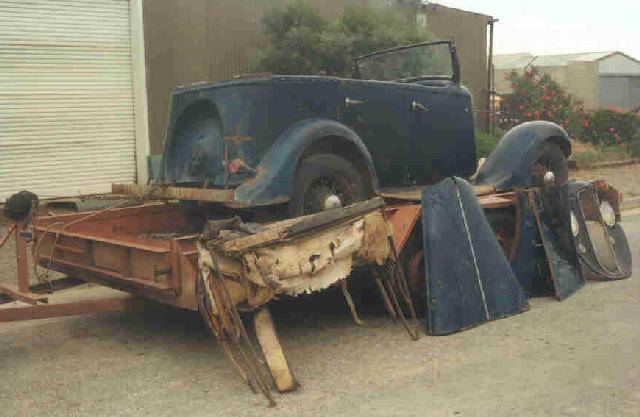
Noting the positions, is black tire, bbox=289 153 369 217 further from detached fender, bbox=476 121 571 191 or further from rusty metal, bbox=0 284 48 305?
rusty metal, bbox=0 284 48 305

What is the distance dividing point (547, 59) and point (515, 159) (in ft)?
87.2

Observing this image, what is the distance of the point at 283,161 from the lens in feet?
18.0

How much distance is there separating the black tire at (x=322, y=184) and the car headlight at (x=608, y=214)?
2742 millimetres

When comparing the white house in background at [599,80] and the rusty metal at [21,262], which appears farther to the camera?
the white house in background at [599,80]

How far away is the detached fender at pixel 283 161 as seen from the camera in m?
5.35

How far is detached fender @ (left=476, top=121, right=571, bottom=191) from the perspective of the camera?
23.4 feet

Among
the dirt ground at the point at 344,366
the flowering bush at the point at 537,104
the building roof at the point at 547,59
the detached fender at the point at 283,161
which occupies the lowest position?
the dirt ground at the point at 344,366

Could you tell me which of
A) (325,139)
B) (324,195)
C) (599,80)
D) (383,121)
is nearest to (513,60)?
(599,80)

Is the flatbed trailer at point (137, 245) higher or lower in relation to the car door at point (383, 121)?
lower

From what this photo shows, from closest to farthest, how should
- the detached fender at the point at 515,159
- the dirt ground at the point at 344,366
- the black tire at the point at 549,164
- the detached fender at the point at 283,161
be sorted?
the dirt ground at the point at 344,366, the detached fender at the point at 283,161, the detached fender at the point at 515,159, the black tire at the point at 549,164

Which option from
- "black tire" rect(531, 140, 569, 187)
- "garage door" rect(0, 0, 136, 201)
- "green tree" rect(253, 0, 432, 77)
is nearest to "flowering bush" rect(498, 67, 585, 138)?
"green tree" rect(253, 0, 432, 77)

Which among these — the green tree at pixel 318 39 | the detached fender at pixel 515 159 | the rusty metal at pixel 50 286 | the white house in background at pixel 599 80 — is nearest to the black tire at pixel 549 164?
the detached fender at pixel 515 159

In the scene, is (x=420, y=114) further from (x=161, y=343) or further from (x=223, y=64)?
(x=223, y=64)

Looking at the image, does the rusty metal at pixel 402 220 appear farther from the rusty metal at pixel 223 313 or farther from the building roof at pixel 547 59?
the building roof at pixel 547 59
